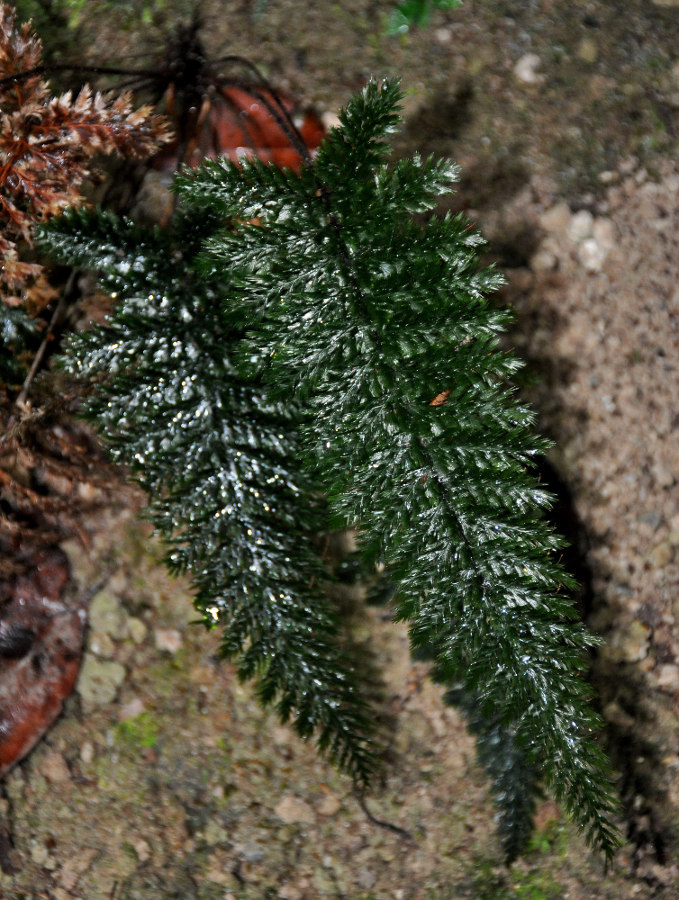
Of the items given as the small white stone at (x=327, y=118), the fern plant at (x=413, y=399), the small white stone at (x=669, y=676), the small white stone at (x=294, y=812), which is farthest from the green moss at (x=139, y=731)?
the small white stone at (x=327, y=118)

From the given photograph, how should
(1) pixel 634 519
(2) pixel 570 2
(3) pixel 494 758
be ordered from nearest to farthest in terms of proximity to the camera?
(3) pixel 494 758 → (1) pixel 634 519 → (2) pixel 570 2

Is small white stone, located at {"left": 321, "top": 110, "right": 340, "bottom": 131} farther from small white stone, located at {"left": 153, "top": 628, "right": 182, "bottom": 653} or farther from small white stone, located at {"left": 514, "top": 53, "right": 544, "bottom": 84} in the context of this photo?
small white stone, located at {"left": 153, "top": 628, "right": 182, "bottom": 653}

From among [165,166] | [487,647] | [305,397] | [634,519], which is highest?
[165,166]

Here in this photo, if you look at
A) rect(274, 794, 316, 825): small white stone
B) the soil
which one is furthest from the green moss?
rect(274, 794, 316, 825): small white stone

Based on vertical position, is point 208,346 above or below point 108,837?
above

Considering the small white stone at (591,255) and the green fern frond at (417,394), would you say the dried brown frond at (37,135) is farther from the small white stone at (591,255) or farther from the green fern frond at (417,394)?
the small white stone at (591,255)

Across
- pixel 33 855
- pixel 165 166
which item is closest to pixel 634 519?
pixel 165 166

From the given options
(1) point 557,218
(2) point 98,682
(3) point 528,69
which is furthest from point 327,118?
(2) point 98,682

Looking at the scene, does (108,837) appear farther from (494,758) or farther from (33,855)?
(494,758)
